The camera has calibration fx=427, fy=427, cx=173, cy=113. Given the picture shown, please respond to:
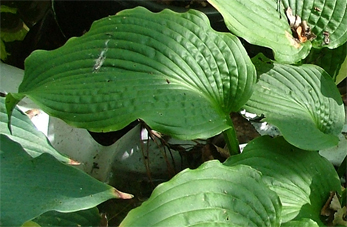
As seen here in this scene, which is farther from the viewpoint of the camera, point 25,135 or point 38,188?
point 25,135

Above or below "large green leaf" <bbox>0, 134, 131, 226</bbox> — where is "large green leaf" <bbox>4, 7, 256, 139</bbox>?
above

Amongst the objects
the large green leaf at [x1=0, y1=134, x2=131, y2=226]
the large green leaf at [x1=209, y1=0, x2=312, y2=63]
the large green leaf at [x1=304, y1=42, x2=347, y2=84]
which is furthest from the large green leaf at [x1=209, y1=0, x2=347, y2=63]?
the large green leaf at [x1=0, y1=134, x2=131, y2=226]

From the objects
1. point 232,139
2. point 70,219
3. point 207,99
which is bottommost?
point 70,219

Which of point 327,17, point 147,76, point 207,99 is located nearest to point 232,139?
point 207,99

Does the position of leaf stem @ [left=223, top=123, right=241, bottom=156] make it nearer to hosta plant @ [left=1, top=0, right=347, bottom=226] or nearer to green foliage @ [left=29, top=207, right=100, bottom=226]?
hosta plant @ [left=1, top=0, right=347, bottom=226]

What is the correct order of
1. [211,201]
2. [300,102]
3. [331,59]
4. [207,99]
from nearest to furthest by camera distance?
[211,201] → [207,99] → [300,102] → [331,59]

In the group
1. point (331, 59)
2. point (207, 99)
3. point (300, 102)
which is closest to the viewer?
point (207, 99)

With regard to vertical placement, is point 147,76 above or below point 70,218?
above

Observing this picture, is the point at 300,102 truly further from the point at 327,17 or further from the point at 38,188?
the point at 38,188

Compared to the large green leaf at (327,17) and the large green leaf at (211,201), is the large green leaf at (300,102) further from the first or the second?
the large green leaf at (211,201)
